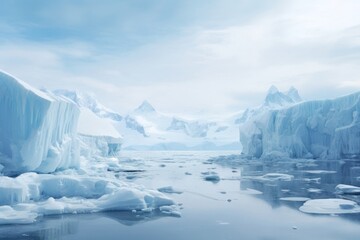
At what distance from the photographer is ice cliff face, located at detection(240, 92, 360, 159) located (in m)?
33.2

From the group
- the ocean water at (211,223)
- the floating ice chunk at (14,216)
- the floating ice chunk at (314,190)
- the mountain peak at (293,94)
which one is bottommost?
the ocean water at (211,223)

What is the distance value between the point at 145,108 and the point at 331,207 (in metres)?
170

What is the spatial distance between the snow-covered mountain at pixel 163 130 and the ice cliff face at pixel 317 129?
57719 mm

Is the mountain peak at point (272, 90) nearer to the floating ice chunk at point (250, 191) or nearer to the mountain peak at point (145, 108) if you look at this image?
the mountain peak at point (145, 108)

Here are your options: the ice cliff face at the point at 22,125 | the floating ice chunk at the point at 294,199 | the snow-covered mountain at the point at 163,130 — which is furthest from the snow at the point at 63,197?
the snow-covered mountain at the point at 163,130

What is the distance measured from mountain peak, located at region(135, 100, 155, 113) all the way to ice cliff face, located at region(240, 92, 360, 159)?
462ft

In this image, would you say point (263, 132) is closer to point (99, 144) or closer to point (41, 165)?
point (99, 144)

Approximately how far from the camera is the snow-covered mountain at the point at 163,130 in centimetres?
10306

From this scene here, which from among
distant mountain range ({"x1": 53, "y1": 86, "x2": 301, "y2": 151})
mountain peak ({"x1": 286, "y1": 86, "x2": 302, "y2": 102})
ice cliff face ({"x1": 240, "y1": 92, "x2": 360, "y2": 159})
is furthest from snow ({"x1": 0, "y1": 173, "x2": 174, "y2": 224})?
mountain peak ({"x1": 286, "y1": 86, "x2": 302, "y2": 102})

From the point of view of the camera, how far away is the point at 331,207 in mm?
11477

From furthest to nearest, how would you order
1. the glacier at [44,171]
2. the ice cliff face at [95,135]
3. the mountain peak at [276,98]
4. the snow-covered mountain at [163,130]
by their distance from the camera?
the mountain peak at [276,98] < the snow-covered mountain at [163,130] < the ice cliff face at [95,135] < the glacier at [44,171]

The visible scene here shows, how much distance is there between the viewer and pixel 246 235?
8812mm

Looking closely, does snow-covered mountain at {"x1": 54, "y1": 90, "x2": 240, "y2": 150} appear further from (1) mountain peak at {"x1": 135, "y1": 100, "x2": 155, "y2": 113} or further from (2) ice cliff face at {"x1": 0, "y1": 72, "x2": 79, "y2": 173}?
(2) ice cliff face at {"x1": 0, "y1": 72, "x2": 79, "y2": 173}

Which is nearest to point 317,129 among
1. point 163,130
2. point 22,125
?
point 22,125
